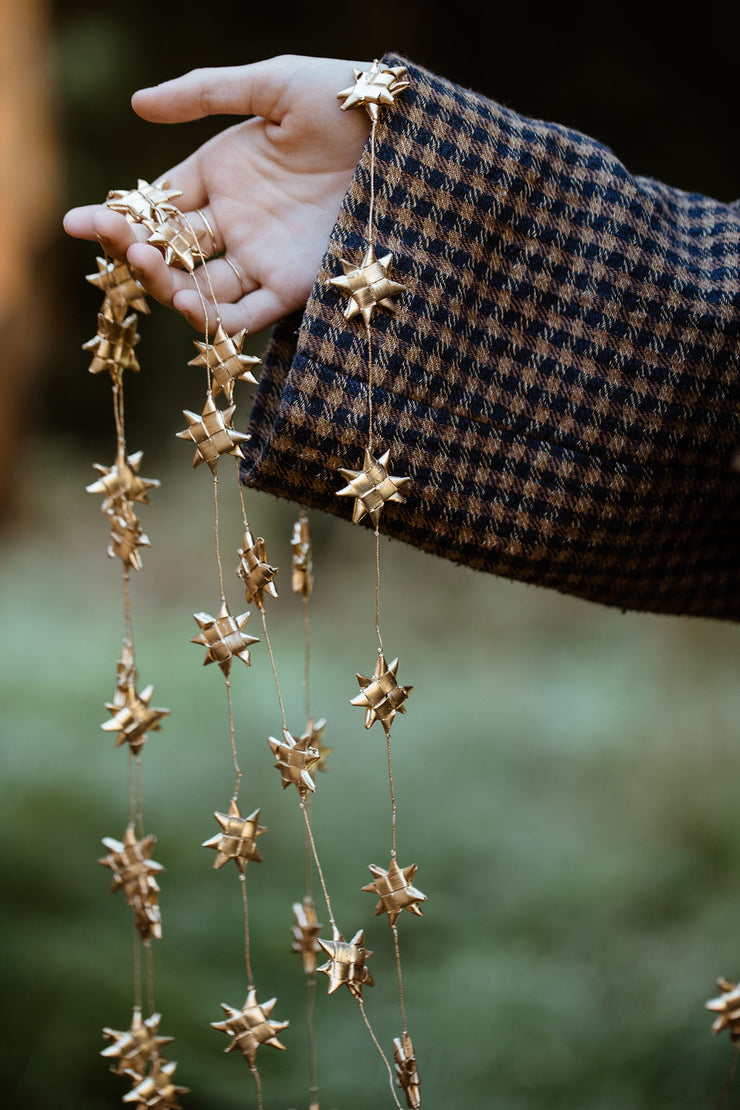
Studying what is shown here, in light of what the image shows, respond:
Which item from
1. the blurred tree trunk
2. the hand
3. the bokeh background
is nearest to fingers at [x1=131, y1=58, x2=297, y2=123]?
the hand

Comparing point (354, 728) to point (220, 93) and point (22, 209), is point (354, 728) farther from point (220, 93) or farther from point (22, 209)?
point (22, 209)

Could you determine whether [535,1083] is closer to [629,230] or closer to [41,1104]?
[41,1104]

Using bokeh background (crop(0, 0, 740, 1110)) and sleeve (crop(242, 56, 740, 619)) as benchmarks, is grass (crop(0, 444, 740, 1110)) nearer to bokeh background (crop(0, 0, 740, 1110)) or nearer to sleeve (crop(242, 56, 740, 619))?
bokeh background (crop(0, 0, 740, 1110))

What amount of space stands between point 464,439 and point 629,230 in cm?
14

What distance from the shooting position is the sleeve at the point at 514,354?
1.53 ft

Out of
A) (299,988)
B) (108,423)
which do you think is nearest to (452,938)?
(299,988)

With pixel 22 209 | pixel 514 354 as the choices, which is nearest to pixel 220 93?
pixel 514 354

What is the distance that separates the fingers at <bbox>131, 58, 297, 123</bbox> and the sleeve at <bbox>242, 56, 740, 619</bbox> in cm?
8

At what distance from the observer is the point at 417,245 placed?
469mm

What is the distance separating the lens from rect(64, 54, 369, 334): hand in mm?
492

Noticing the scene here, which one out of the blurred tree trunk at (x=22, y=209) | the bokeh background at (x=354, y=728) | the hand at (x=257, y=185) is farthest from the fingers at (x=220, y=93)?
the blurred tree trunk at (x=22, y=209)

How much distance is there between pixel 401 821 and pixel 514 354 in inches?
37.0

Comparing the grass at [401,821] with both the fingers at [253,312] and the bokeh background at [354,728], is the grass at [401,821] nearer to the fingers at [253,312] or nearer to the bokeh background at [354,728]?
the bokeh background at [354,728]

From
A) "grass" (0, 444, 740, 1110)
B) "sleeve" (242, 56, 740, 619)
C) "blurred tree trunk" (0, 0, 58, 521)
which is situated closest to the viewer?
"sleeve" (242, 56, 740, 619)
